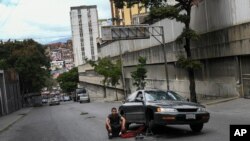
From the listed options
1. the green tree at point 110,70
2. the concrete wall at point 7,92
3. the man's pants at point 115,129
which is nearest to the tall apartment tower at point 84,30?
the concrete wall at point 7,92

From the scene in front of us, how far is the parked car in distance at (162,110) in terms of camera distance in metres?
14.9

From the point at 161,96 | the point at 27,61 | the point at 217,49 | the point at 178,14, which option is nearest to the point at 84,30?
the point at 27,61

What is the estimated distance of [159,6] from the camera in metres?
33.4

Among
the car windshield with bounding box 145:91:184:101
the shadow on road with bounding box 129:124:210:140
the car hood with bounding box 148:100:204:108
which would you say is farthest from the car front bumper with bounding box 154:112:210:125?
the car windshield with bounding box 145:91:184:101

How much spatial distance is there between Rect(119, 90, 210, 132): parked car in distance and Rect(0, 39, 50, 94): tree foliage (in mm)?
71321

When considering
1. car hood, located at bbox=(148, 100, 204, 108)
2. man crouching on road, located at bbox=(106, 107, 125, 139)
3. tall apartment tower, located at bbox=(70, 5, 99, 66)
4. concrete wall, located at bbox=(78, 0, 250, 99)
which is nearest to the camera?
car hood, located at bbox=(148, 100, 204, 108)

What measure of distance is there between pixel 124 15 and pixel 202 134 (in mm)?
81643

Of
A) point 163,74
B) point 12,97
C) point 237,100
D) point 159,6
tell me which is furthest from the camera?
point 12,97

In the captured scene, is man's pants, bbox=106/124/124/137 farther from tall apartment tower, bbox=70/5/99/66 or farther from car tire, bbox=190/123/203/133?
tall apartment tower, bbox=70/5/99/66

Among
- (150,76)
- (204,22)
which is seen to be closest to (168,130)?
(204,22)

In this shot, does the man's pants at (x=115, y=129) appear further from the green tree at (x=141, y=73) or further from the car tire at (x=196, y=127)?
the green tree at (x=141, y=73)

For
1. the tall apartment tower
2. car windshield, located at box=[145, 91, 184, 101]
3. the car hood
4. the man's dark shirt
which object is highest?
the tall apartment tower

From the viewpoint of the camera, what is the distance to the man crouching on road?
16578 mm

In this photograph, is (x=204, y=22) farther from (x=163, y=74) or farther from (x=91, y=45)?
(x=91, y=45)
